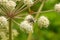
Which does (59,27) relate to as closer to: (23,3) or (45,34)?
(45,34)

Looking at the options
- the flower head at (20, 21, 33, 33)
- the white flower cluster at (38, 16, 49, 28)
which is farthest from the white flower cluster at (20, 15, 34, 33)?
the white flower cluster at (38, 16, 49, 28)

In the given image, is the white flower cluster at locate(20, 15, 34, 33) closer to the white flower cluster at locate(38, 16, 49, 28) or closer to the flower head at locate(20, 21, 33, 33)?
the flower head at locate(20, 21, 33, 33)

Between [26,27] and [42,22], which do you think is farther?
[42,22]

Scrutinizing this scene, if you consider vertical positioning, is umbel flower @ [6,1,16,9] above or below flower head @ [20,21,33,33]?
above

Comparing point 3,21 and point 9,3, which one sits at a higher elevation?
point 9,3

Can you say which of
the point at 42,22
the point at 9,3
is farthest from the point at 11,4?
the point at 42,22

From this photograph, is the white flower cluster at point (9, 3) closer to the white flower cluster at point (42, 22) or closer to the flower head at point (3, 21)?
the flower head at point (3, 21)

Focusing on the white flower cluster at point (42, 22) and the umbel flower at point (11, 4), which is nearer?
the umbel flower at point (11, 4)

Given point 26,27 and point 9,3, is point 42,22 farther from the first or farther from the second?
point 9,3

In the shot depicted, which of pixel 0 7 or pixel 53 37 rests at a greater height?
pixel 0 7

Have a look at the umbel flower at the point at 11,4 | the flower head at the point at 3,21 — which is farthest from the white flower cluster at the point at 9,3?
the flower head at the point at 3,21

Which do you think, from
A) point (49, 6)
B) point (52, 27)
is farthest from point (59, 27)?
point (49, 6)
